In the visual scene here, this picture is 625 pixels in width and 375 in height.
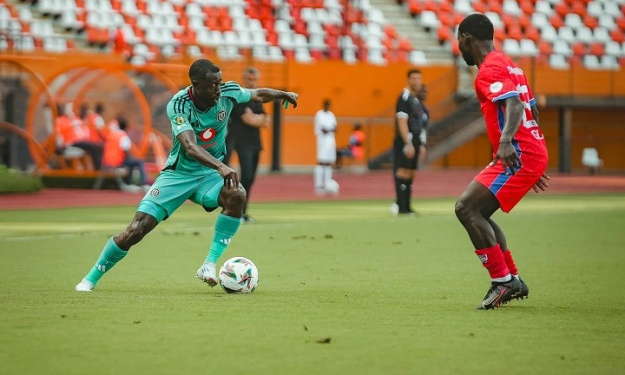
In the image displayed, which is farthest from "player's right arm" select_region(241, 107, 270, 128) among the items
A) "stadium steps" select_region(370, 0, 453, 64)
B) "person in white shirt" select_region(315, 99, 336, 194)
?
"stadium steps" select_region(370, 0, 453, 64)

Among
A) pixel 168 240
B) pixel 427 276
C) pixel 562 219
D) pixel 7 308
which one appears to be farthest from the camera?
pixel 562 219

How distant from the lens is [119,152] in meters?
26.0

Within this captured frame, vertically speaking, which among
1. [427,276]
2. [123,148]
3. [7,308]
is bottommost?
[123,148]

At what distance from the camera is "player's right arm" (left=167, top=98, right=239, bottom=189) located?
29.5 feet

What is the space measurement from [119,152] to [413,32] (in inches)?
658

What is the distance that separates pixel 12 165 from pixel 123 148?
12.9 feet

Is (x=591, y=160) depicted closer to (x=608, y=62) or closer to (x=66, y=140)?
(x=608, y=62)

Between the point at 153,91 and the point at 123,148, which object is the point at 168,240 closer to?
the point at 123,148

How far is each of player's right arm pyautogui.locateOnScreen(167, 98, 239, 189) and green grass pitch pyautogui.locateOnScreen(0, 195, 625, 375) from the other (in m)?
0.99

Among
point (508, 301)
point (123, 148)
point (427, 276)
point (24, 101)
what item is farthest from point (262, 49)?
point (508, 301)

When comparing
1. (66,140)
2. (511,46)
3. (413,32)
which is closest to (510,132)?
(66,140)

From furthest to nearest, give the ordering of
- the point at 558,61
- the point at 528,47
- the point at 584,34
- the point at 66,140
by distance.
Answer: the point at 584,34, the point at 528,47, the point at 558,61, the point at 66,140

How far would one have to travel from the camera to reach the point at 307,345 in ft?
22.4

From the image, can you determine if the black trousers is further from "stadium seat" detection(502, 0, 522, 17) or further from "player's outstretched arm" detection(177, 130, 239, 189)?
"stadium seat" detection(502, 0, 522, 17)
